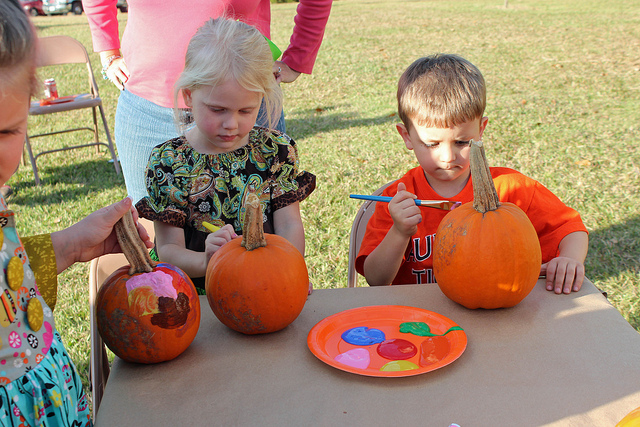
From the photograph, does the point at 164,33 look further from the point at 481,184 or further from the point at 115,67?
the point at 481,184

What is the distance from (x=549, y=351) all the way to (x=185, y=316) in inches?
32.0

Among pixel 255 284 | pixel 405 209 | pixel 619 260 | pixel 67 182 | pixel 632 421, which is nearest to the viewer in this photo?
pixel 632 421

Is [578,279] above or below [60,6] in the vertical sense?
above

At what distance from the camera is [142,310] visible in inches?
49.1

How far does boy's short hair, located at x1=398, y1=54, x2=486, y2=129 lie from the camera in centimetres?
201

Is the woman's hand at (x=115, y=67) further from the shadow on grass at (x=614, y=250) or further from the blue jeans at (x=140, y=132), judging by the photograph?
the shadow on grass at (x=614, y=250)

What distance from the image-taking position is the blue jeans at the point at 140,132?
2553 mm

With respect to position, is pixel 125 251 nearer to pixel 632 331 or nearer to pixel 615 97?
pixel 632 331

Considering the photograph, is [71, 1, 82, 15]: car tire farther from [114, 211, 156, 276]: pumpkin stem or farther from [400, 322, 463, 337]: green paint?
[400, 322, 463, 337]: green paint

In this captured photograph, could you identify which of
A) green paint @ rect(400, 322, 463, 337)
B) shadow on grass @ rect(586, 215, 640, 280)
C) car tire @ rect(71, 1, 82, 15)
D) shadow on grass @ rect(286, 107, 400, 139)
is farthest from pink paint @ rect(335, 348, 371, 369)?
car tire @ rect(71, 1, 82, 15)

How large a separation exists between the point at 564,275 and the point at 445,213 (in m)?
0.63

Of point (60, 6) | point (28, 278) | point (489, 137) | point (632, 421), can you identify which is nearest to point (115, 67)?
point (28, 278)

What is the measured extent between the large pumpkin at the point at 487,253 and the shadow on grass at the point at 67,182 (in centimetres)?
479

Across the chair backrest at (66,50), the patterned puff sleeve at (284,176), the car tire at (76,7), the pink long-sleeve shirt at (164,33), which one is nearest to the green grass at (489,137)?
the pink long-sleeve shirt at (164,33)
